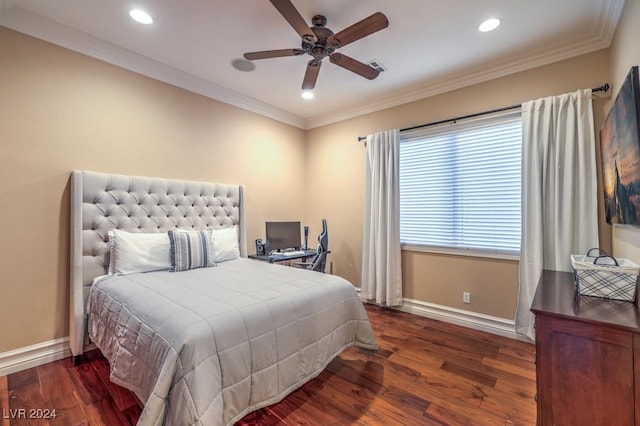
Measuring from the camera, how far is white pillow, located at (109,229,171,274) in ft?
8.04

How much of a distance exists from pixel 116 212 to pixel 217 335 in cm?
196

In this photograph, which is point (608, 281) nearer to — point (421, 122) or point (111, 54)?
point (421, 122)

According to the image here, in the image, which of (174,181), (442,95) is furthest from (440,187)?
(174,181)

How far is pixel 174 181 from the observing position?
3.09 m

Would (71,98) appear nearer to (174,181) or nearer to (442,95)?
(174,181)

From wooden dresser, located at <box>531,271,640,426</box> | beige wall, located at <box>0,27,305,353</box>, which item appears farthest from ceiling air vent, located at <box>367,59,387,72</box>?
wooden dresser, located at <box>531,271,640,426</box>

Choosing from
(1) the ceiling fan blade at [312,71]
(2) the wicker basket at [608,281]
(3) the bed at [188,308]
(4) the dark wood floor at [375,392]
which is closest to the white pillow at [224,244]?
(3) the bed at [188,308]

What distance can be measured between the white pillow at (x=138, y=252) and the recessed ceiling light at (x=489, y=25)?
3.38 metres

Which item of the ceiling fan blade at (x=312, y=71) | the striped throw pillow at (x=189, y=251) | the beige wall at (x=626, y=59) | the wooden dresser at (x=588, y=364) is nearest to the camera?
the wooden dresser at (x=588, y=364)

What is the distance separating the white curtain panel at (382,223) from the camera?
3568 mm

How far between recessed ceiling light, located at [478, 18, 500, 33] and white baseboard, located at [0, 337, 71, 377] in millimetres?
4433

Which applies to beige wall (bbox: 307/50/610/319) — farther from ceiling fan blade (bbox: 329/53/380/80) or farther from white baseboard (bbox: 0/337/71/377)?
white baseboard (bbox: 0/337/71/377)

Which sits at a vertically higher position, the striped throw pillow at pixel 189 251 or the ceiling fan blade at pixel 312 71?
the ceiling fan blade at pixel 312 71

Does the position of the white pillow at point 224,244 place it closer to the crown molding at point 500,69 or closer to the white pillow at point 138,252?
the white pillow at point 138,252
